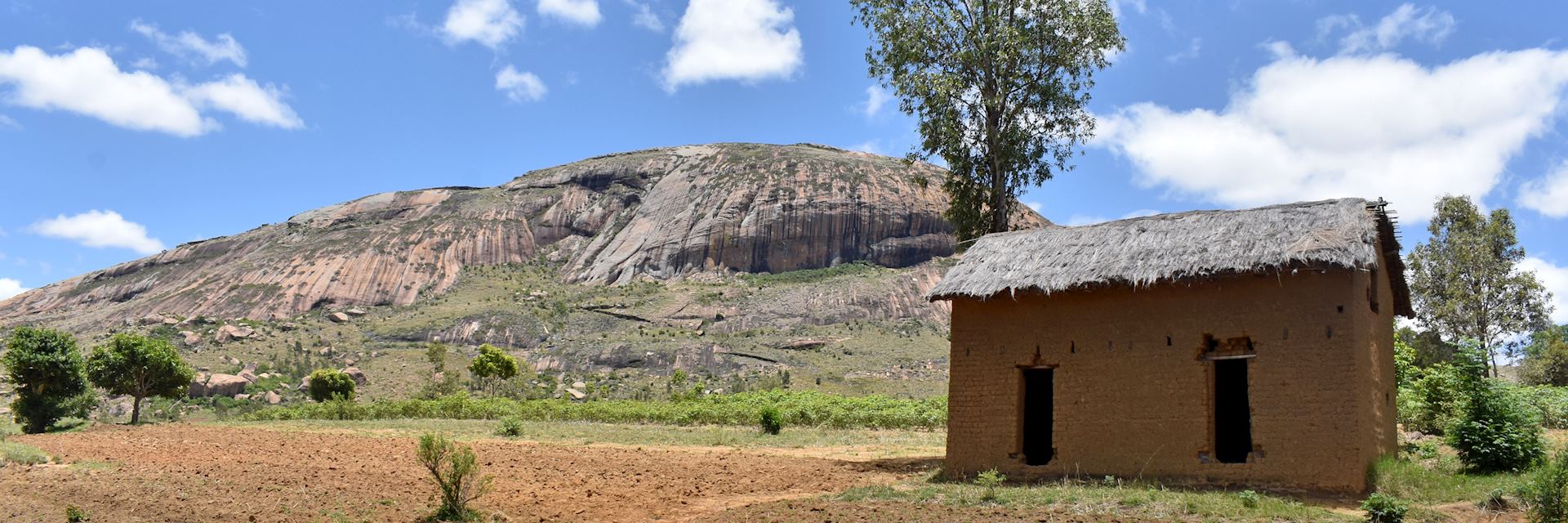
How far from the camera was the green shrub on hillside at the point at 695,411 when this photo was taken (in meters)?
30.3

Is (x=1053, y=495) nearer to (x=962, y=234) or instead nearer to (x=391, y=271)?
(x=962, y=234)

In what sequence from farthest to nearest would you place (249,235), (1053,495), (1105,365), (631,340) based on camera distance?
1. (249,235)
2. (631,340)
3. (1105,365)
4. (1053,495)

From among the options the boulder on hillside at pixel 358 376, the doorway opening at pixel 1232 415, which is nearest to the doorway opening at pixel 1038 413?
the doorway opening at pixel 1232 415

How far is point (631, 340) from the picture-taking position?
76750 mm

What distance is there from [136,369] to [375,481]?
77.5 feet

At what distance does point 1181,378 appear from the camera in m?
13.5

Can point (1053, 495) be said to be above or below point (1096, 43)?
below

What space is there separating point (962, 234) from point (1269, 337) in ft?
33.3

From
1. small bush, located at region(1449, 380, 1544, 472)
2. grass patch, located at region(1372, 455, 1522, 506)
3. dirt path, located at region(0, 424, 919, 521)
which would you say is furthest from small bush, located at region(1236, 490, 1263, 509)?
dirt path, located at region(0, 424, 919, 521)

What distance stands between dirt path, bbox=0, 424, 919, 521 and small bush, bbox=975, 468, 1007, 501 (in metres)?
1.78

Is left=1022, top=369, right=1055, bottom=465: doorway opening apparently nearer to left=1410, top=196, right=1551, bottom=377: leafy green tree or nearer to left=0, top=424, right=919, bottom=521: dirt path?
left=0, top=424, right=919, bottom=521: dirt path

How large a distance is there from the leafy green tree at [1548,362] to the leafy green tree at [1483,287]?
124 inches

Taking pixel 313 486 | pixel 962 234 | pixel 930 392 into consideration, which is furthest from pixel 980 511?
pixel 930 392

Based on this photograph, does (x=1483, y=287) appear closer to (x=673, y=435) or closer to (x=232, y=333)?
(x=673, y=435)
